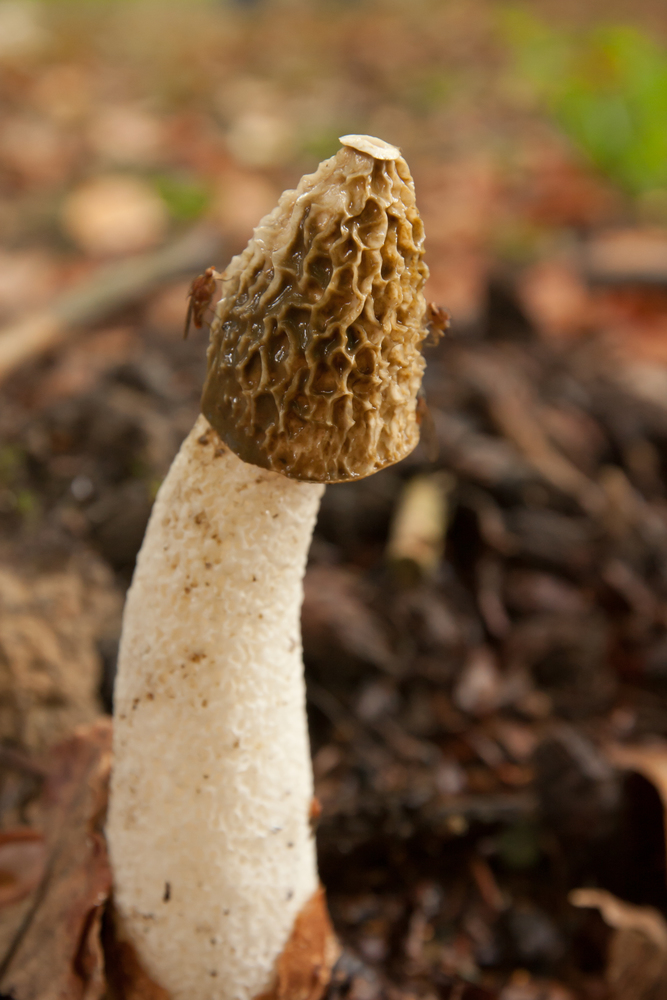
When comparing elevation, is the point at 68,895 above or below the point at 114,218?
below

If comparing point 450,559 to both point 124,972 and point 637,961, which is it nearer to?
point 637,961

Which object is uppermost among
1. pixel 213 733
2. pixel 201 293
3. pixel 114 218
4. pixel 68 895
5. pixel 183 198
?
pixel 201 293

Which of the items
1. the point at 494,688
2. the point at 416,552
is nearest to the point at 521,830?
the point at 494,688

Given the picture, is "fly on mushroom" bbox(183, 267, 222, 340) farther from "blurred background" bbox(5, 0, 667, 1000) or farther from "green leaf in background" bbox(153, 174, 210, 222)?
"green leaf in background" bbox(153, 174, 210, 222)

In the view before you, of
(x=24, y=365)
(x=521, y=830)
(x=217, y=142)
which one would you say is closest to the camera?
(x=521, y=830)

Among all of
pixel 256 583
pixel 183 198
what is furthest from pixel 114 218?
pixel 256 583

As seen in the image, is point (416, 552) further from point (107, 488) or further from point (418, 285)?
point (418, 285)
